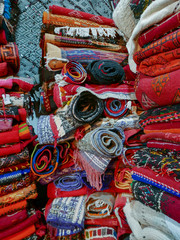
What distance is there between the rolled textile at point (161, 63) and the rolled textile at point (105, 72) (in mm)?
230

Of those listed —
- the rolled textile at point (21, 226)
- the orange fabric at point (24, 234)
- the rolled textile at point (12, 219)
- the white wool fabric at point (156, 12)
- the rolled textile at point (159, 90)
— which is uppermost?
the white wool fabric at point (156, 12)

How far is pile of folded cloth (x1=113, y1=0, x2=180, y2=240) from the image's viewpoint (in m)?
0.54

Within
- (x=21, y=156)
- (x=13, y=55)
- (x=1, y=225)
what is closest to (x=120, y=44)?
(x=13, y=55)

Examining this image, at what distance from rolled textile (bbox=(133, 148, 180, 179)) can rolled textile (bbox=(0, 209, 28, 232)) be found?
67 centimetres

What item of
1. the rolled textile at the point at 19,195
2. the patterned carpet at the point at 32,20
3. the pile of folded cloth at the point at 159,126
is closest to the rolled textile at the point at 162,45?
the pile of folded cloth at the point at 159,126

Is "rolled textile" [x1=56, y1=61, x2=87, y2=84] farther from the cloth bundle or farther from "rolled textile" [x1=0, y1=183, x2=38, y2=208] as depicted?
"rolled textile" [x1=0, y1=183, x2=38, y2=208]

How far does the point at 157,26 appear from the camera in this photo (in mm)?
619

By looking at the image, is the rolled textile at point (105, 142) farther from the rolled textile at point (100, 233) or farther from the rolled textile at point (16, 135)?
the rolled textile at point (100, 233)

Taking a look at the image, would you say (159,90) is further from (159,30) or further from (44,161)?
(44,161)

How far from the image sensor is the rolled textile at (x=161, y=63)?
56 centimetres

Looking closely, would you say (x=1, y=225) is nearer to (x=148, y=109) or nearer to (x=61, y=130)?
(x=61, y=130)

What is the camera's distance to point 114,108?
37.4 inches

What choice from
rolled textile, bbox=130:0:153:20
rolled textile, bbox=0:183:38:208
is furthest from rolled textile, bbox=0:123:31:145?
rolled textile, bbox=130:0:153:20

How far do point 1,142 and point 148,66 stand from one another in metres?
0.73
